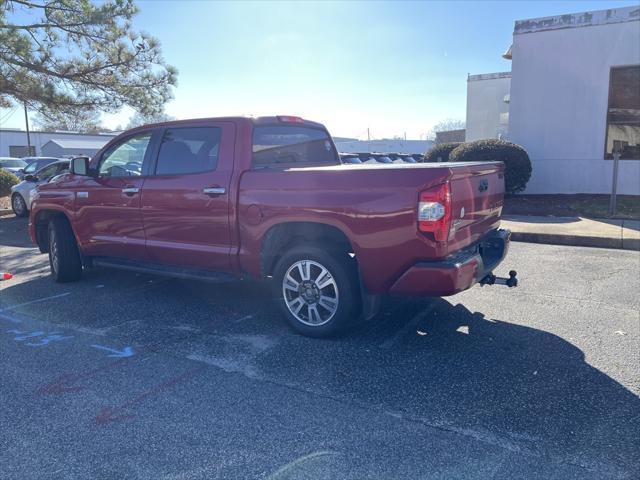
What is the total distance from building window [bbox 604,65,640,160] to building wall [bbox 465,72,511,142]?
50.3 feet

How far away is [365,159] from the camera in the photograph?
25672 millimetres

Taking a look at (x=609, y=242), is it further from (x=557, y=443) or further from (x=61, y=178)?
(x=61, y=178)

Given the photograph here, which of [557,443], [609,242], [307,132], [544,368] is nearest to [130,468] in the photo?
[557,443]

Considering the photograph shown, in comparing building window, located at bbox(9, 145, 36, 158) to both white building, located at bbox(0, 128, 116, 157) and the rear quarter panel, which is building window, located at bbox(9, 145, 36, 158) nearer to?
white building, located at bbox(0, 128, 116, 157)

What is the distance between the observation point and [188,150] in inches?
217

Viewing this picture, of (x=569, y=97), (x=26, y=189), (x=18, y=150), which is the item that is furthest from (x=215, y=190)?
(x=18, y=150)

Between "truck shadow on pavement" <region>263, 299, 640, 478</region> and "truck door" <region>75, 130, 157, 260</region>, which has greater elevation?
"truck door" <region>75, 130, 157, 260</region>

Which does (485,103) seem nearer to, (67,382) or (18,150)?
(67,382)

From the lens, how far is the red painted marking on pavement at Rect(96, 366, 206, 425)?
3.40m

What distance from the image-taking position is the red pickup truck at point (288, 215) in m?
4.12

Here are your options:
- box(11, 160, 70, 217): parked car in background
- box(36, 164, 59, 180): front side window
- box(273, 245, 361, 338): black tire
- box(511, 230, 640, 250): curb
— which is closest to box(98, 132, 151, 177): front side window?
box(273, 245, 361, 338): black tire

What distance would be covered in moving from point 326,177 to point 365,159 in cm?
2164

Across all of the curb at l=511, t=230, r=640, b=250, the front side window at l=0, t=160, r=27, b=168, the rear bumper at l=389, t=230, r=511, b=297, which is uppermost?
the front side window at l=0, t=160, r=27, b=168

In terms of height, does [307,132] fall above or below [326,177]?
above
